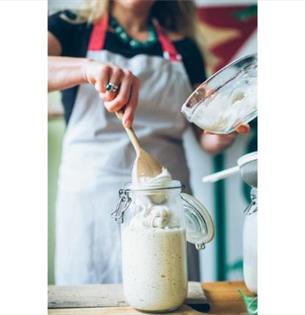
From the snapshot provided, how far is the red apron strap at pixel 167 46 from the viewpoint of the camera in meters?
0.91

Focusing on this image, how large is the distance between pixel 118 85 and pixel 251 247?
0.78ft

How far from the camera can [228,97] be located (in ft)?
1.84

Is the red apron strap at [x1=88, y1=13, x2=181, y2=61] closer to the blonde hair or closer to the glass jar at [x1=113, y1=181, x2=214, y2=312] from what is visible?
the blonde hair

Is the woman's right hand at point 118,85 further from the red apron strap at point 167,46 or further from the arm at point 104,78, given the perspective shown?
the red apron strap at point 167,46

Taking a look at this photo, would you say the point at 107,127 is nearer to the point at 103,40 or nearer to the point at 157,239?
the point at 103,40

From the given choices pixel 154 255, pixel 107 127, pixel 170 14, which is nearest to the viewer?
pixel 154 255

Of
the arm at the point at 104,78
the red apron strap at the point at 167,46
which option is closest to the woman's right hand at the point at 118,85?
the arm at the point at 104,78

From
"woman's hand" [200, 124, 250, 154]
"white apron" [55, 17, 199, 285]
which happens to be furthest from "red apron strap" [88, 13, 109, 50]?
"woman's hand" [200, 124, 250, 154]

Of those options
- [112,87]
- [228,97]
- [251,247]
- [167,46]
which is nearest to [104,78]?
[112,87]

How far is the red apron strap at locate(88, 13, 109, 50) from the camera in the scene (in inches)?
33.6

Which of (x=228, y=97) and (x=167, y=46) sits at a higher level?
(x=167, y=46)

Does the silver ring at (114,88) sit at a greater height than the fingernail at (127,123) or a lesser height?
greater
